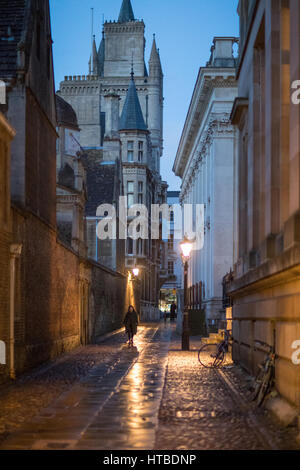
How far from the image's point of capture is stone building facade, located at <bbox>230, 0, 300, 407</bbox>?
10.3 m

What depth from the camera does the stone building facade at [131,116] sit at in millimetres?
67750

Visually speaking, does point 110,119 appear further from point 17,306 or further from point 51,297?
point 17,306

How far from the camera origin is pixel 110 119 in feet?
192

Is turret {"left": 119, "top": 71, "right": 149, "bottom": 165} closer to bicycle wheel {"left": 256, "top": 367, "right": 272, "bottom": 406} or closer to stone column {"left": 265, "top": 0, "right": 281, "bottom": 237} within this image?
stone column {"left": 265, "top": 0, "right": 281, "bottom": 237}

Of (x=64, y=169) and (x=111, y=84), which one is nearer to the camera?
(x=64, y=169)

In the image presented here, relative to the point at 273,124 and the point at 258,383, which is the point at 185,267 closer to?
the point at 273,124

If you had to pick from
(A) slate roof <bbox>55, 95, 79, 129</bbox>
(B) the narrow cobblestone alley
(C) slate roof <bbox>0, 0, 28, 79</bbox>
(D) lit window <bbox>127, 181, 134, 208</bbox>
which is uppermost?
(A) slate roof <bbox>55, 95, 79, 129</bbox>

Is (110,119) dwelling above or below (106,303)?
above

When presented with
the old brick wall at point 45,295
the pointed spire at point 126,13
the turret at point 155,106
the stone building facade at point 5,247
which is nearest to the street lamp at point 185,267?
the old brick wall at point 45,295

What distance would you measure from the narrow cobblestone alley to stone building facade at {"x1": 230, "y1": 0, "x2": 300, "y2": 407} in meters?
0.95

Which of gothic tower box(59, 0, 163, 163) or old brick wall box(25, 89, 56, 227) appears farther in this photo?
gothic tower box(59, 0, 163, 163)

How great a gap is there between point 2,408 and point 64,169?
32440mm

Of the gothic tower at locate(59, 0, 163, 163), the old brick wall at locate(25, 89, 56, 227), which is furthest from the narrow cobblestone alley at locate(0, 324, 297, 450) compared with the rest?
the gothic tower at locate(59, 0, 163, 163)
